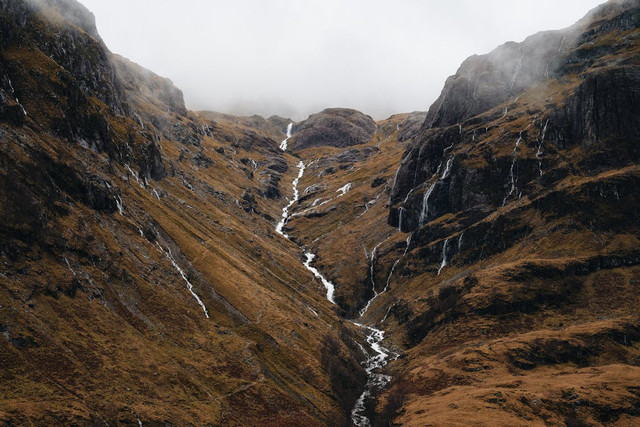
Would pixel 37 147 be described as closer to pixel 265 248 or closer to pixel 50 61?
pixel 50 61

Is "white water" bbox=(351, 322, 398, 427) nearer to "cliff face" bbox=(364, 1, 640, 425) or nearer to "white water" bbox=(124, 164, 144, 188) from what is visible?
"cliff face" bbox=(364, 1, 640, 425)

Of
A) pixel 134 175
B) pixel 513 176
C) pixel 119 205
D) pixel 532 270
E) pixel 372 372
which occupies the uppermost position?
pixel 513 176

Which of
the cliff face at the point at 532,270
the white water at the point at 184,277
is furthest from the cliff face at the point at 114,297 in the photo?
the cliff face at the point at 532,270

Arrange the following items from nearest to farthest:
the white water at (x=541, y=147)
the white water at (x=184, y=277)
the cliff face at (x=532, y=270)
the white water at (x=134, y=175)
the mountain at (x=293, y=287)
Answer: the mountain at (x=293, y=287) → the cliff face at (x=532, y=270) → the white water at (x=184, y=277) → the white water at (x=134, y=175) → the white water at (x=541, y=147)

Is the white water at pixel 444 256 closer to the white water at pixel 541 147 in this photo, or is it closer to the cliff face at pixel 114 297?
the white water at pixel 541 147

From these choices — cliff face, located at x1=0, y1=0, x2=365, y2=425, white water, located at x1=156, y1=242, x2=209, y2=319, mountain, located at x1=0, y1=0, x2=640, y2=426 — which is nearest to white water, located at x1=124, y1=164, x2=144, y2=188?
cliff face, located at x1=0, y1=0, x2=365, y2=425

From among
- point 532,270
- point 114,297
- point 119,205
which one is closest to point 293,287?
point 119,205

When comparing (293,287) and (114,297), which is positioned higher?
(293,287)

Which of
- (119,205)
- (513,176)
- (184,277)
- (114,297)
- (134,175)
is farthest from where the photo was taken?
(513,176)

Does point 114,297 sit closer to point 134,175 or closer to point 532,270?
point 134,175

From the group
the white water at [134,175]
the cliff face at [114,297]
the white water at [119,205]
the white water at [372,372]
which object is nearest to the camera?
the cliff face at [114,297]
